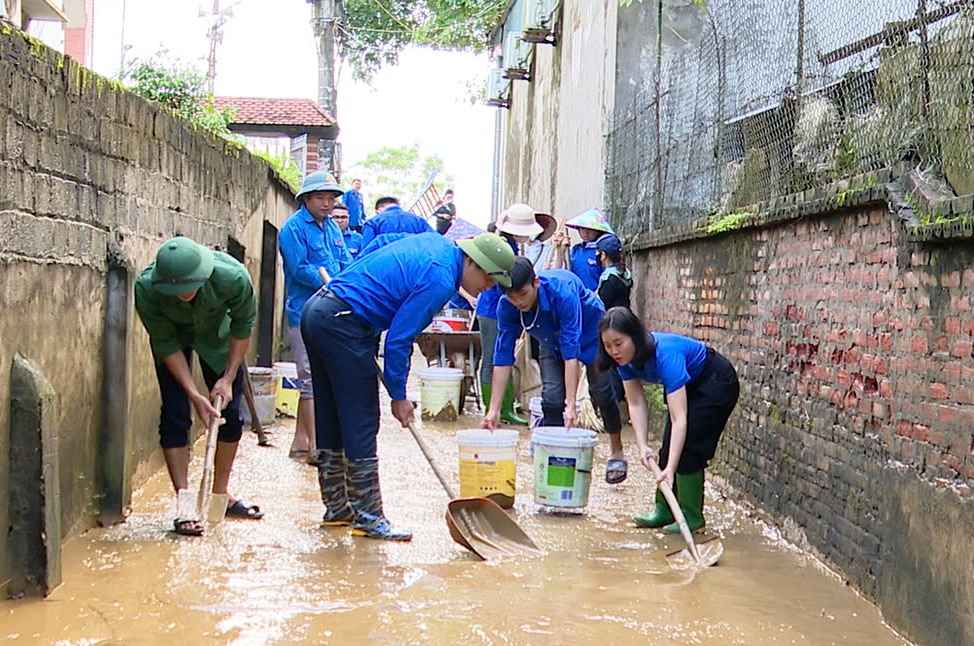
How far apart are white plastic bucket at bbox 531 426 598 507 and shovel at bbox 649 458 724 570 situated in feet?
2.61

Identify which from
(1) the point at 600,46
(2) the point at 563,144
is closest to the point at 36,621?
(1) the point at 600,46

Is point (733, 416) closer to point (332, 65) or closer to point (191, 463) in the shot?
point (191, 463)

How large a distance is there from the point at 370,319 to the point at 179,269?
0.95 m

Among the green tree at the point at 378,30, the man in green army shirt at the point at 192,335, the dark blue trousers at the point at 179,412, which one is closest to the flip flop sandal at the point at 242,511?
the man in green army shirt at the point at 192,335

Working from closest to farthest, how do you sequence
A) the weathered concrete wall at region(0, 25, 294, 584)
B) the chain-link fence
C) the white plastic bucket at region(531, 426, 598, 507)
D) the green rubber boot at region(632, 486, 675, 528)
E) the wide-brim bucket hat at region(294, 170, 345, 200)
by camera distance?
the weathered concrete wall at region(0, 25, 294, 584) → the chain-link fence → the green rubber boot at region(632, 486, 675, 528) → the white plastic bucket at region(531, 426, 598, 507) → the wide-brim bucket hat at region(294, 170, 345, 200)

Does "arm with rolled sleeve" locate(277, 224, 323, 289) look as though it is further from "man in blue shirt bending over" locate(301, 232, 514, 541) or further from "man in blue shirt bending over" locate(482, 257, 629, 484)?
"man in blue shirt bending over" locate(301, 232, 514, 541)

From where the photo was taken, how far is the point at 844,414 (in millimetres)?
5207

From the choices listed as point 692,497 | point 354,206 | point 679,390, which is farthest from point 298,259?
point 354,206

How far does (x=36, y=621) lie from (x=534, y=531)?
2669mm

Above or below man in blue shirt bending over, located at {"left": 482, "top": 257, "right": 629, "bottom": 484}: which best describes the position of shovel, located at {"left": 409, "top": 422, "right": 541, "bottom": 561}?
below

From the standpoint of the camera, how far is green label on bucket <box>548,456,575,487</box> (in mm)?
6270

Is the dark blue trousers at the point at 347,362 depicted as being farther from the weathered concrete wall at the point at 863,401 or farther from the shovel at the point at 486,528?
the weathered concrete wall at the point at 863,401

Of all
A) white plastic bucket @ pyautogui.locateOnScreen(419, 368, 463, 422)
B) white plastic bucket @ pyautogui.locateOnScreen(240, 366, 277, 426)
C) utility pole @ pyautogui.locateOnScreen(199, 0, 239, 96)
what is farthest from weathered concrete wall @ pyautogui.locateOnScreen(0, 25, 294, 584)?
utility pole @ pyautogui.locateOnScreen(199, 0, 239, 96)

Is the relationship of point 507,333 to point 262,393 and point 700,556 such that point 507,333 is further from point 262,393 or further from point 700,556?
point 262,393
